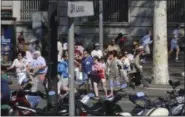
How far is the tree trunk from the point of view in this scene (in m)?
21.2

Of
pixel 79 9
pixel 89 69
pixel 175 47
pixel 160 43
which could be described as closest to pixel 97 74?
pixel 89 69

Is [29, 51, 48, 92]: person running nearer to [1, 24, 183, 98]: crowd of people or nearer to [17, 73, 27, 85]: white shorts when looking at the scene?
[1, 24, 183, 98]: crowd of people

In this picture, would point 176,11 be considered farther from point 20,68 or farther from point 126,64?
point 20,68

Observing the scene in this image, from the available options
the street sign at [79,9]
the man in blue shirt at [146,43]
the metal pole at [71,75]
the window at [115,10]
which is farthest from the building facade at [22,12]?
the metal pole at [71,75]

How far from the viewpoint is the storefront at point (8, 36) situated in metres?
27.4

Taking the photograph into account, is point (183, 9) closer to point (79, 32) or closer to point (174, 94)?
point (79, 32)

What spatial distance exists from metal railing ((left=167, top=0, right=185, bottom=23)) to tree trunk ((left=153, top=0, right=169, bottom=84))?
1026 cm

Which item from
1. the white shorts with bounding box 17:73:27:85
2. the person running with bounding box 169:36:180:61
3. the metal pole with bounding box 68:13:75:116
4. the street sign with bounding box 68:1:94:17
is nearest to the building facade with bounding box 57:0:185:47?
the person running with bounding box 169:36:180:61

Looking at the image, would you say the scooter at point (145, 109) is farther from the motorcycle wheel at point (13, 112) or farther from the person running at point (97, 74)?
the person running at point (97, 74)

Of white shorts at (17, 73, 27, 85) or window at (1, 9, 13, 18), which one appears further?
window at (1, 9, 13, 18)

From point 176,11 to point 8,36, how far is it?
971 cm

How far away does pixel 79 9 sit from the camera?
28.6 feet

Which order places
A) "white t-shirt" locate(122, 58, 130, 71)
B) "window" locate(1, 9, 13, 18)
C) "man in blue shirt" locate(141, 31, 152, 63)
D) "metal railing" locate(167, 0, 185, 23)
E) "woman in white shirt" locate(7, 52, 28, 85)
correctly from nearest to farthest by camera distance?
"woman in white shirt" locate(7, 52, 28, 85)
"white t-shirt" locate(122, 58, 130, 71)
"man in blue shirt" locate(141, 31, 152, 63)
"metal railing" locate(167, 0, 185, 23)
"window" locate(1, 9, 13, 18)

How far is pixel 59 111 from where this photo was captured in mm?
11062
